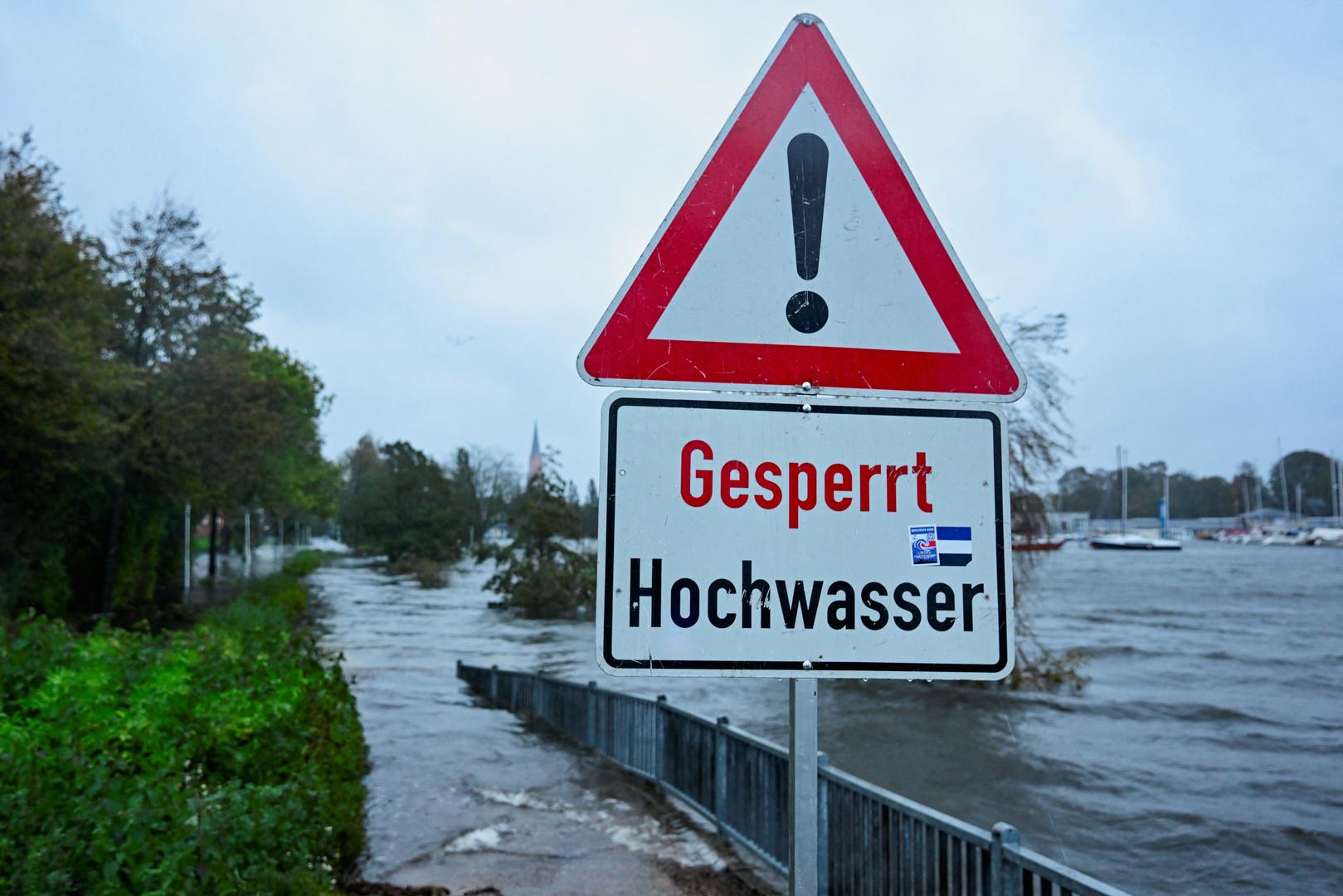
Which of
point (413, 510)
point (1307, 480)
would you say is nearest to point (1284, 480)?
point (1307, 480)

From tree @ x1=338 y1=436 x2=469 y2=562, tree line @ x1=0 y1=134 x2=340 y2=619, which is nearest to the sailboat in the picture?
tree @ x1=338 y1=436 x2=469 y2=562

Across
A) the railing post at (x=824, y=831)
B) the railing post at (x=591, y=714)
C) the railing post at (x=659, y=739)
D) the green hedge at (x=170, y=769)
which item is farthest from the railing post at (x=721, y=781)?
the railing post at (x=591, y=714)

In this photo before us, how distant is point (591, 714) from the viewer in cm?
1088

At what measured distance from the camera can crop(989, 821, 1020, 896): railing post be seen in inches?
163

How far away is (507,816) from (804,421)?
6899 mm

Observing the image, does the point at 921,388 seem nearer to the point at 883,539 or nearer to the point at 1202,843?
the point at 883,539

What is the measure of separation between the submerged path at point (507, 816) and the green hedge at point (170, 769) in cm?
67

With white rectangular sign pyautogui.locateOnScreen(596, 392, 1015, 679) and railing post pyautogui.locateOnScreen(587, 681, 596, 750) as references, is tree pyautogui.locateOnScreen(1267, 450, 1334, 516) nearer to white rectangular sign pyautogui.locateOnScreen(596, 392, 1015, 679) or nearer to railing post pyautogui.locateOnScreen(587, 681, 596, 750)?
railing post pyautogui.locateOnScreen(587, 681, 596, 750)

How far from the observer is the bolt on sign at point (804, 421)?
6.10ft

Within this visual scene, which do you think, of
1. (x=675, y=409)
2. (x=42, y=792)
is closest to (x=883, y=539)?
(x=675, y=409)

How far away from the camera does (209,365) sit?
2534cm

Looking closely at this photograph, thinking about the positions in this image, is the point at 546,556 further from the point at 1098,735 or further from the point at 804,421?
the point at 804,421

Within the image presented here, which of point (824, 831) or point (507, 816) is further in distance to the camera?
point (507, 816)

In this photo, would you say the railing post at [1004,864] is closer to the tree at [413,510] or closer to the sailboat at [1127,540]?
the tree at [413,510]
